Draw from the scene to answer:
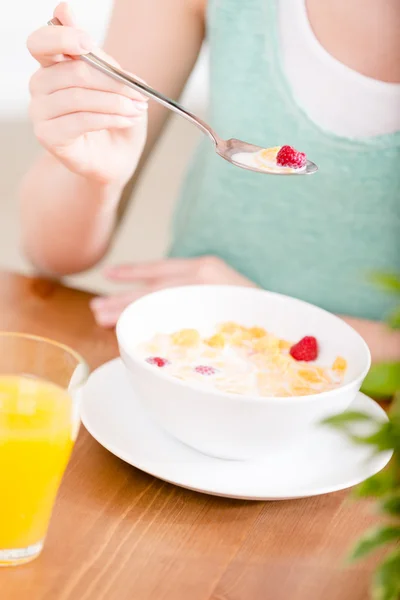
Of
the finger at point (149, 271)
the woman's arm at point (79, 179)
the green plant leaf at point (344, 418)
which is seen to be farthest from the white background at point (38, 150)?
the green plant leaf at point (344, 418)

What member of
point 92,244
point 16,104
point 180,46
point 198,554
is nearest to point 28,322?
point 92,244

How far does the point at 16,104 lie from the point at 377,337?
10.1 feet

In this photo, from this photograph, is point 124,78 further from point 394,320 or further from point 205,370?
point 394,320

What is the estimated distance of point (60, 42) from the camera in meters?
0.80

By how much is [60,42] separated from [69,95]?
0.26ft

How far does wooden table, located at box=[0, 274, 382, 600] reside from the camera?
607 millimetres

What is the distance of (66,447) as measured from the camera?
632 millimetres

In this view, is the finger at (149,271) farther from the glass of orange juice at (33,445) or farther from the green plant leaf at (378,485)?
the green plant leaf at (378,485)

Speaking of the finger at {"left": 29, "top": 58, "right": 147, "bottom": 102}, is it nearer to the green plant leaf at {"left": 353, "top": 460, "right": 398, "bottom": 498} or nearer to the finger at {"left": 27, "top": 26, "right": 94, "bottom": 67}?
the finger at {"left": 27, "top": 26, "right": 94, "bottom": 67}

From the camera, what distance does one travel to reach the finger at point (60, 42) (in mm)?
791

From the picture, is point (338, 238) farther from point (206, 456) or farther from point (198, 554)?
point (198, 554)

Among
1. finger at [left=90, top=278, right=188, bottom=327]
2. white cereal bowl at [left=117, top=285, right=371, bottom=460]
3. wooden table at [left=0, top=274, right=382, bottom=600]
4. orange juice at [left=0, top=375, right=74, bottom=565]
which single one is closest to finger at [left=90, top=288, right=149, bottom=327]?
finger at [left=90, top=278, right=188, bottom=327]

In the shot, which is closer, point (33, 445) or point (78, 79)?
point (33, 445)

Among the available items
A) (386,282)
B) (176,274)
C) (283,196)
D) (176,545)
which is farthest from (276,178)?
(386,282)
